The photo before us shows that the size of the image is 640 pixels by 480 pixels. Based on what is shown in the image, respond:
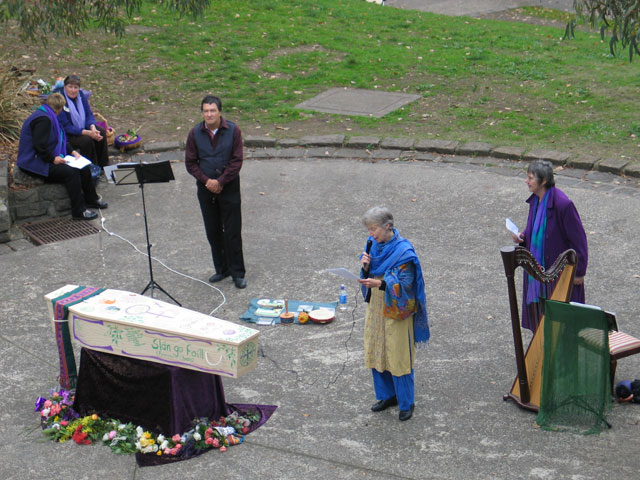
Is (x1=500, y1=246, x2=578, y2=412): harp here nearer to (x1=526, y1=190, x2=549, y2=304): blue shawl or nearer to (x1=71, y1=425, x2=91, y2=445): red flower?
(x1=526, y1=190, x2=549, y2=304): blue shawl

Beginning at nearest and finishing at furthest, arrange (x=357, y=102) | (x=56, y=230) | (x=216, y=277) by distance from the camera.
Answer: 1. (x=216, y=277)
2. (x=56, y=230)
3. (x=357, y=102)

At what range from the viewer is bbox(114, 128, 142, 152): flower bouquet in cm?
1241

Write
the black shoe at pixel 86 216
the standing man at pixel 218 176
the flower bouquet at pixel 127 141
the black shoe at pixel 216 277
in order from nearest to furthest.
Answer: the standing man at pixel 218 176 < the black shoe at pixel 216 277 < the black shoe at pixel 86 216 < the flower bouquet at pixel 127 141

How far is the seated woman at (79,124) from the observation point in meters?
10.9

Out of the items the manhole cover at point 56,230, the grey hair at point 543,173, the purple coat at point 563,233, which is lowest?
the manhole cover at point 56,230

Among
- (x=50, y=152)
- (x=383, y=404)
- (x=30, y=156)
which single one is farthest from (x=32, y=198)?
(x=383, y=404)

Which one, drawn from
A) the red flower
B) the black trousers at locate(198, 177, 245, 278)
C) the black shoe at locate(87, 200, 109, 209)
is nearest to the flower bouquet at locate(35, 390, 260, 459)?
the red flower

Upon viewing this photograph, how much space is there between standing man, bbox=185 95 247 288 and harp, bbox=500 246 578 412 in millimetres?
3393

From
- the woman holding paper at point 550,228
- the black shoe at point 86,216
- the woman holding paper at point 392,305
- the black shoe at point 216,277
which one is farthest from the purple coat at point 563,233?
the black shoe at point 86,216

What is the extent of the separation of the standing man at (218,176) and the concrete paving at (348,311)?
370 millimetres

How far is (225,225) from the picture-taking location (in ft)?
27.7

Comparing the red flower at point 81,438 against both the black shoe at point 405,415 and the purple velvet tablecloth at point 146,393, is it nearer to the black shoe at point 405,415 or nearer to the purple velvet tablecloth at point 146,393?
the purple velvet tablecloth at point 146,393

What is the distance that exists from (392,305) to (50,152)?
20.4 feet

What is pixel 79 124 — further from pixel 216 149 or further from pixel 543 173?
pixel 543 173
